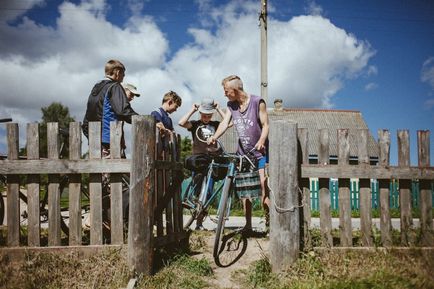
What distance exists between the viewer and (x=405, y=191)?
12.6ft

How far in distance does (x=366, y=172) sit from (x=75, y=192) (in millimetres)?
3369

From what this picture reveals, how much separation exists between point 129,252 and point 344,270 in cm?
217

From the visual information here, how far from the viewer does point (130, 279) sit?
3.28m

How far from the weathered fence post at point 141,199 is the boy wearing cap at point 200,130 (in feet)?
3.54

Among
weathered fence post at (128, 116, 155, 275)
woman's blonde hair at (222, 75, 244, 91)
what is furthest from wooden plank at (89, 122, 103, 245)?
woman's blonde hair at (222, 75, 244, 91)

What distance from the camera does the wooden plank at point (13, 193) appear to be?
3.86 m

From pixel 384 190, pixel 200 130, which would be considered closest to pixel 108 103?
pixel 200 130

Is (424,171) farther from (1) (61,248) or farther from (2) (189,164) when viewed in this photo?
(1) (61,248)

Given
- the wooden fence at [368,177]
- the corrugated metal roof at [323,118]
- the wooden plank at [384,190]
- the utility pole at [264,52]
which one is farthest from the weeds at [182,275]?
the corrugated metal roof at [323,118]

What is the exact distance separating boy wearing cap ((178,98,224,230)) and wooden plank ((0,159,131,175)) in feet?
3.50

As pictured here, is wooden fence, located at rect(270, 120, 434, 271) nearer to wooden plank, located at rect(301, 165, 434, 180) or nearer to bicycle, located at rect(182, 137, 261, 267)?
wooden plank, located at rect(301, 165, 434, 180)

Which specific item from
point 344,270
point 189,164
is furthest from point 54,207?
point 344,270

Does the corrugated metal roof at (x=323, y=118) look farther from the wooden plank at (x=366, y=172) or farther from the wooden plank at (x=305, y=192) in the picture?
the wooden plank at (x=305, y=192)

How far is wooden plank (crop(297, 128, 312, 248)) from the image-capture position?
12.0ft
